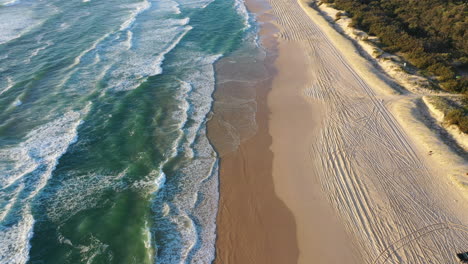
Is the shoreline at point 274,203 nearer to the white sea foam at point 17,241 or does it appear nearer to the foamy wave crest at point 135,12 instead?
the white sea foam at point 17,241

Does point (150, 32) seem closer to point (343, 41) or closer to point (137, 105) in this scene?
point (137, 105)

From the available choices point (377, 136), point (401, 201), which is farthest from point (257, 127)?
point (401, 201)

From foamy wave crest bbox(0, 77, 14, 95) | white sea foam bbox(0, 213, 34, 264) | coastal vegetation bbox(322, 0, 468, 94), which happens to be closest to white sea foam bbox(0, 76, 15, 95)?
foamy wave crest bbox(0, 77, 14, 95)

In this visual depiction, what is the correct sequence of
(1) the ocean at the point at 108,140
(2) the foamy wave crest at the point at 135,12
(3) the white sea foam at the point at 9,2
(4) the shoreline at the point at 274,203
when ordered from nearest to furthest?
(4) the shoreline at the point at 274,203
(1) the ocean at the point at 108,140
(2) the foamy wave crest at the point at 135,12
(3) the white sea foam at the point at 9,2

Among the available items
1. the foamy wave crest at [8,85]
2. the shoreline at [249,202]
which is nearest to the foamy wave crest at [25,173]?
the foamy wave crest at [8,85]

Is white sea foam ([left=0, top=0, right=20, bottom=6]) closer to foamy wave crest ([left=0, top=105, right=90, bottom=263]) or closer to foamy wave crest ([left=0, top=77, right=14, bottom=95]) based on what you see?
foamy wave crest ([left=0, top=77, right=14, bottom=95])
